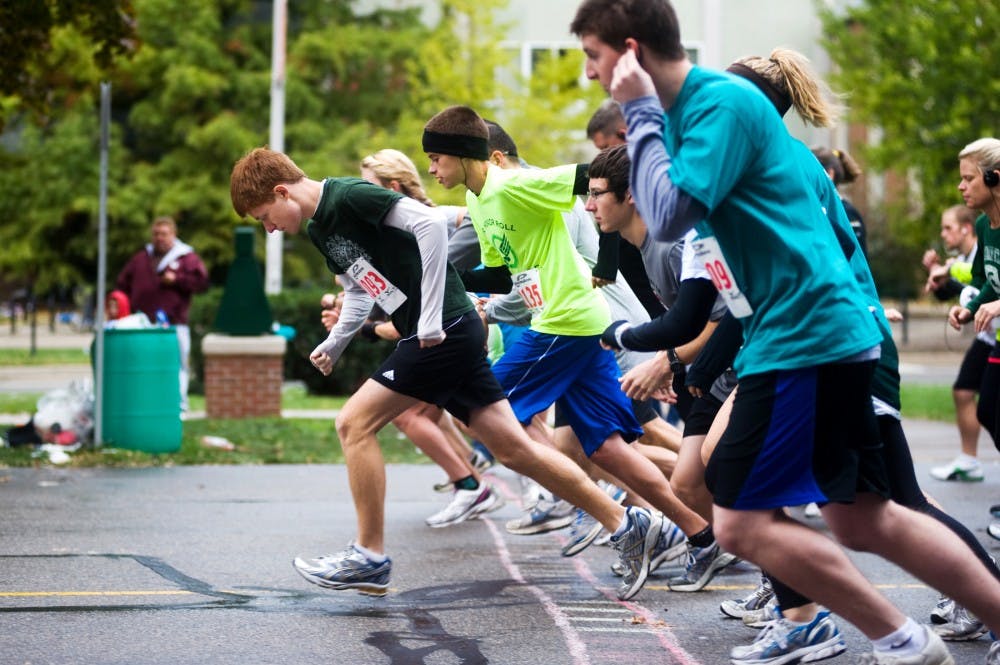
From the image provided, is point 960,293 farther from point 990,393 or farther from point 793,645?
point 793,645

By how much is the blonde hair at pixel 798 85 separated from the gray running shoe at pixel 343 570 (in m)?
2.34

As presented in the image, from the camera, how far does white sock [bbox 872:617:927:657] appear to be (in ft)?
12.9

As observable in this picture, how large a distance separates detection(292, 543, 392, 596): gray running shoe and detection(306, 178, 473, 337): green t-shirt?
90cm

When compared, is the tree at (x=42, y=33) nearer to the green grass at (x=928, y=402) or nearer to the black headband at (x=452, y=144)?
the black headband at (x=452, y=144)

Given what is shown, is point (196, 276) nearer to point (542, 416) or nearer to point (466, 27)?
point (542, 416)

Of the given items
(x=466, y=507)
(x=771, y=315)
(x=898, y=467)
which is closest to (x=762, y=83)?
(x=771, y=315)

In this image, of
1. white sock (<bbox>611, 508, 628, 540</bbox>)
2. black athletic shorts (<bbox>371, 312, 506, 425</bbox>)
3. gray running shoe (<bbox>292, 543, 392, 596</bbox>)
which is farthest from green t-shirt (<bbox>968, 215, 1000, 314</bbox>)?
gray running shoe (<bbox>292, 543, 392, 596</bbox>)

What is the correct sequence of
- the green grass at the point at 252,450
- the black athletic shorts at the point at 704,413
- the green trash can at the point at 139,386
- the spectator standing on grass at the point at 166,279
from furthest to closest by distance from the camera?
the spectator standing on grass at the point at 166,279, the green trash can at the point at 139,386, the green grass at the point at 252,450, the black athletic shorts at the point at 704,413

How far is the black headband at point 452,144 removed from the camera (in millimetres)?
6191

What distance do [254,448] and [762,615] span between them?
22.2 ft

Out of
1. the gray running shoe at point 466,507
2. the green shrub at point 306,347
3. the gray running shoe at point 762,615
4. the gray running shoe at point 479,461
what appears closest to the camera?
the gray running shoe at point 762,615

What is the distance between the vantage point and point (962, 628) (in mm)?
5039

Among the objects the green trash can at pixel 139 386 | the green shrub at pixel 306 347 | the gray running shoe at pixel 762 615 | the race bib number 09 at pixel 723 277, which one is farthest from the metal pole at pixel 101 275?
the race bib number 09 at pixel 723 277

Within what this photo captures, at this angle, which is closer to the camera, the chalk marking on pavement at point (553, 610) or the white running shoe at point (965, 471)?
the chalk marking on pavement at point (553, 610)
